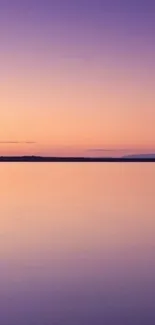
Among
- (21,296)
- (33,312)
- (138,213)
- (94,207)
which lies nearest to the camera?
(33,312)

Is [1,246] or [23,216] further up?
[23,216]

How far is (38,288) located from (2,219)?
5.60 m

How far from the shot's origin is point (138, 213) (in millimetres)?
12383

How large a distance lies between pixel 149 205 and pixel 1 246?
638 cm

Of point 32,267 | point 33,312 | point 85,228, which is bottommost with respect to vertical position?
point 33,312

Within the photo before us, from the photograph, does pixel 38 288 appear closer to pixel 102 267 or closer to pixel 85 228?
pixel 102 267

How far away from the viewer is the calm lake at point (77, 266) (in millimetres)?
5344

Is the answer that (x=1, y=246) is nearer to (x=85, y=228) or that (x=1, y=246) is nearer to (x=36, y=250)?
(x=36, y=250)

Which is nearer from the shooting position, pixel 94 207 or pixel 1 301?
pixel 1 301

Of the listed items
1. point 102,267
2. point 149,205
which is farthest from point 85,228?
point 149,205

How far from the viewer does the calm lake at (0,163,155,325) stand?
5.34 m

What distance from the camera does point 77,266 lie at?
709 centimetres

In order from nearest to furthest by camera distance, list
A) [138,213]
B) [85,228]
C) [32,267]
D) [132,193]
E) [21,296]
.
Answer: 1. [21,296]
2. [32,267]
3. [85,228]
4. [138,213]
5. [132,193]

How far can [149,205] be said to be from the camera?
14.1 metres
